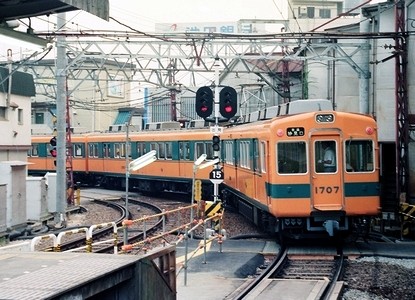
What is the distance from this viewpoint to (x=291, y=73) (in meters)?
33.2

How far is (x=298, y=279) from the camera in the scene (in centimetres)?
1035

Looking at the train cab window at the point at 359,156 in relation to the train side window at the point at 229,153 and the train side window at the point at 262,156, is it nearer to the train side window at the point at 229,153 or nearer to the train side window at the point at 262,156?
the train side window at the point at 262,156

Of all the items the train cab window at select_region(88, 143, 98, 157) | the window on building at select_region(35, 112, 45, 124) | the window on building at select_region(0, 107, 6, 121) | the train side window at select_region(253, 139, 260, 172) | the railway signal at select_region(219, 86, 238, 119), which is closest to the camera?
the train side window at select_region(253, 139, 260, 172)

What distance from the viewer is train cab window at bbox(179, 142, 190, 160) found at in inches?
939

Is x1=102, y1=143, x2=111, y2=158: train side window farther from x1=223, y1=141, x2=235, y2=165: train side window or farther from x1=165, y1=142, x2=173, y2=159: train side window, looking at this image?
x1=223, y1=141, x2=235, y2=165: train side window

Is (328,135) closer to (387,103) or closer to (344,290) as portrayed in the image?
(344,290)

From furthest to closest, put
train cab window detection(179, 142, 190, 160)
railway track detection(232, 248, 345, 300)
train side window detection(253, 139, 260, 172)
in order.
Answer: train cab window detection(179, 142, 190, 160) < train side window detection(253, 139, 260, 172) < railway track detection(232, 248, 345, 300)

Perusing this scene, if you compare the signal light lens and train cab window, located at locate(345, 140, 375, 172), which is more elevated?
the signal light lens

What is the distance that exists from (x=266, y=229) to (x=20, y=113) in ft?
34.6

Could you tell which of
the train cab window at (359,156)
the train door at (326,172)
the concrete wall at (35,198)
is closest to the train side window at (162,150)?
the concrete wall at (35,198)

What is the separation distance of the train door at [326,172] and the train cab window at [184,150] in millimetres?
11185

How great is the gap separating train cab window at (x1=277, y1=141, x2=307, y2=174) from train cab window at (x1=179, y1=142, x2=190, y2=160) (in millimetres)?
11030

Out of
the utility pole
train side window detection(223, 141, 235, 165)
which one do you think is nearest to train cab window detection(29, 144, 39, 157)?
train side window detection(223, 141, 235, 165)

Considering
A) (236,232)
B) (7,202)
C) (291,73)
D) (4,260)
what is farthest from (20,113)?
(4,260)
